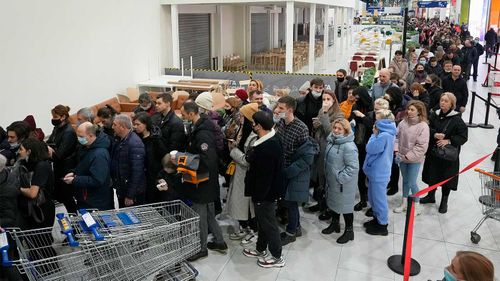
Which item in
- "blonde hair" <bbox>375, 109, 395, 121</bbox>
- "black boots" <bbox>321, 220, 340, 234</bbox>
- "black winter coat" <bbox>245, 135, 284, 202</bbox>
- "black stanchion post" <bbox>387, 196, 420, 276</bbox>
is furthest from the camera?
"black boots" <bbox>321, 220, 340, 234</bbox>

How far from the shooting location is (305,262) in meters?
4.48

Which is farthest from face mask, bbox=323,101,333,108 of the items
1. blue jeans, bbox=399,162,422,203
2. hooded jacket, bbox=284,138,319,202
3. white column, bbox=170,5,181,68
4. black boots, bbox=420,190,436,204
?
white column, bbox=170,5,181,68

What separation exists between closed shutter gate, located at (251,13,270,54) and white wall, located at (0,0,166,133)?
9.92 m

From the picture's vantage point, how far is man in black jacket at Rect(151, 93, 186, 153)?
4.62 m

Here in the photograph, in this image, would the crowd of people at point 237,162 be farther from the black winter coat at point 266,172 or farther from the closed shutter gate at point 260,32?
the closed shutter gate at point 260,32

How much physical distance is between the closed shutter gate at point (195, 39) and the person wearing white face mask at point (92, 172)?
1092cm

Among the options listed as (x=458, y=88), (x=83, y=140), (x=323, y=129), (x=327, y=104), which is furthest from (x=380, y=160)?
(x=458, y=88)

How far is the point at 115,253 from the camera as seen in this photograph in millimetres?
3322

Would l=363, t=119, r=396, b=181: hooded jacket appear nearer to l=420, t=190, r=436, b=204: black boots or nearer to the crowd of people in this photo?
the crowd of people

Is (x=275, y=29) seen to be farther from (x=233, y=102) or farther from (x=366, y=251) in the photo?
(x=366, y=251)

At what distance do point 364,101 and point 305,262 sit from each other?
95.7 inches

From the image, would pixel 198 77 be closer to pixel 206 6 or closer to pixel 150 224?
pixel 206 6

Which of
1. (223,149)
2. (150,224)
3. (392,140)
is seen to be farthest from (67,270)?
(392,140)

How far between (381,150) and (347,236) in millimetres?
1046
